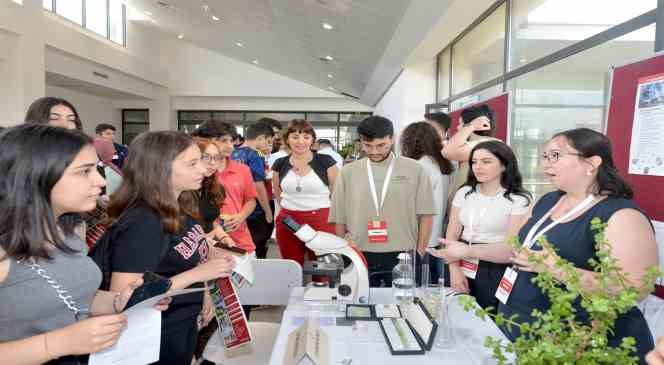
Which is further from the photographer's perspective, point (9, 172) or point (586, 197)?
point (586, 197)

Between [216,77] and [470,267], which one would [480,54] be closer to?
[470,267]

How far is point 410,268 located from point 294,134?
5.39 feet

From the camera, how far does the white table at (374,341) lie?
133cm

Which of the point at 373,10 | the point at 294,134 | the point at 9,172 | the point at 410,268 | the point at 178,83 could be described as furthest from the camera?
the point at 178,83

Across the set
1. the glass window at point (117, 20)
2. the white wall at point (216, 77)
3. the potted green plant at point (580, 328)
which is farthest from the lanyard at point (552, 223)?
the white wall at point (216, 77)

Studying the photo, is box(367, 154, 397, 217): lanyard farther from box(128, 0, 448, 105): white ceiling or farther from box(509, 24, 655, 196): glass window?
box(128, 0, 448, 105): white ceiling

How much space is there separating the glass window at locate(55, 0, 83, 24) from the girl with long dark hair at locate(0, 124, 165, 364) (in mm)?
10149

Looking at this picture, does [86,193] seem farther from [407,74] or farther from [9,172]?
[407,74]

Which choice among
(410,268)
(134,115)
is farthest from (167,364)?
(134,115)

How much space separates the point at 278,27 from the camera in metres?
7.66

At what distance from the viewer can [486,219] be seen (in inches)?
85.4

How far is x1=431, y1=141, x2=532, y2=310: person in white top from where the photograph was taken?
2.07 metres

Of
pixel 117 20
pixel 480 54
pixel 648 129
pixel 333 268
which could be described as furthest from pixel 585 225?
pixel 117 20

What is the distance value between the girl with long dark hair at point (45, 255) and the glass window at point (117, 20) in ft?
39.6
